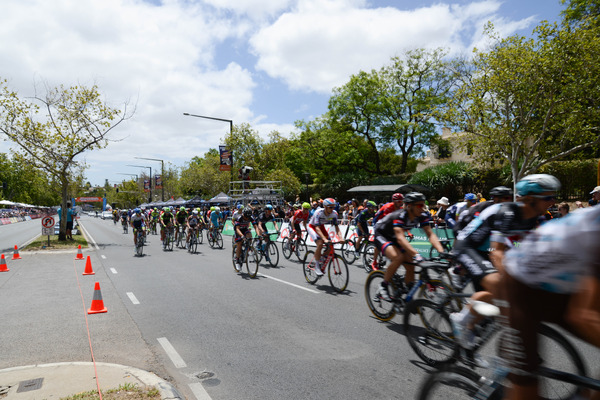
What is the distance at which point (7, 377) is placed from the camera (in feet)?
14.5

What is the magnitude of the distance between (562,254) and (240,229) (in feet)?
34.4

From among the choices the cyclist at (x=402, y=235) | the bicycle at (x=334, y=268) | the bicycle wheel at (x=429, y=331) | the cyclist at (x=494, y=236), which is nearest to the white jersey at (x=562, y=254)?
the cyclist at (x=494, y=236)

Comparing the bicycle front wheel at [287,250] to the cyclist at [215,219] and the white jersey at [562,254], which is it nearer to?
the cyclist at [215,219]

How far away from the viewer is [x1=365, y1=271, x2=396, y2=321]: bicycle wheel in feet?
21.0

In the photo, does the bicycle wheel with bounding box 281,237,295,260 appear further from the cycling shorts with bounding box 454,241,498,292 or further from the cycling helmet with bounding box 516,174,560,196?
the cycling helmet with bounding box 516,174,560,196

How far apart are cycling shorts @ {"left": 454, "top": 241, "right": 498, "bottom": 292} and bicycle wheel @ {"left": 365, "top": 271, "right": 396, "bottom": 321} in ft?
5.28

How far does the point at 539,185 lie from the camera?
11.4 feet

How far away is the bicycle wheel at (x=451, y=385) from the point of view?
109 inches

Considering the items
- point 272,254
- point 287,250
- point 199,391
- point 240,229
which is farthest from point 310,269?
point 287,250

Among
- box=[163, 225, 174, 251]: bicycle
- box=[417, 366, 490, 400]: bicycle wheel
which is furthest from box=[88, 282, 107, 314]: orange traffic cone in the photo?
box=[163, 225, 174, 251]: bicycle

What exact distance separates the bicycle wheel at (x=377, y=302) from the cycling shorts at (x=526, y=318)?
12.7ft

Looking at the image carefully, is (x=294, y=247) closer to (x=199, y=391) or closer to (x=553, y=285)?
(x=199, y=391)

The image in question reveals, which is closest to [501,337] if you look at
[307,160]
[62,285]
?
[62,285]

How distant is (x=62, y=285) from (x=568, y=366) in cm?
1059
